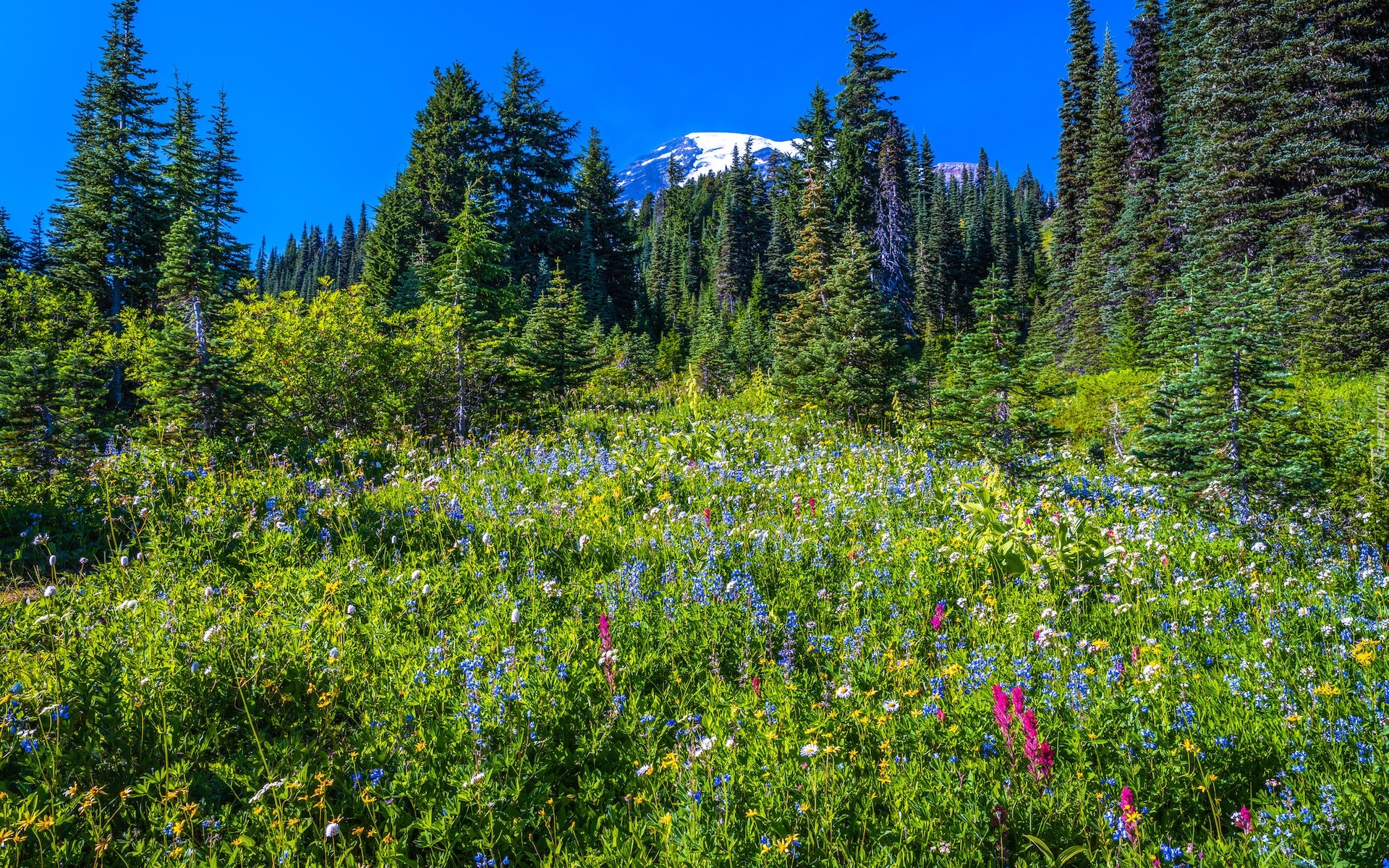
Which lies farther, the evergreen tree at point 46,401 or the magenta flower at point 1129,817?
the evergreen tree at point 46,401

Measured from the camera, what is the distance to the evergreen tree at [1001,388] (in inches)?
310


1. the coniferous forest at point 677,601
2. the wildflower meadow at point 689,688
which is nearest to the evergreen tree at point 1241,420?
the coniferous forest at point 677,601

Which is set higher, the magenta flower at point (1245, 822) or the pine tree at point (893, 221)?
the pine tree at point (893, 221)

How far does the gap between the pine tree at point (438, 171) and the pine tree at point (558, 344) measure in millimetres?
22769

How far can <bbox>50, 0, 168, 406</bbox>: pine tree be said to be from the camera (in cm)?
2364

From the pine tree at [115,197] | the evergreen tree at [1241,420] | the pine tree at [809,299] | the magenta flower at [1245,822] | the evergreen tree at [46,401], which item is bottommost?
the magenta flower at [1245,822]

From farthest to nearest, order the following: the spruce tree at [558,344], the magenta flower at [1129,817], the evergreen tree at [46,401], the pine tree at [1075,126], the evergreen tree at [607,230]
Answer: the pine tree at [1075,126]
the evergreen tree at [607,230]
the spruce tree at [558,344]
the evergreen tree at [46,401]
the magenta flower at [1129,817]

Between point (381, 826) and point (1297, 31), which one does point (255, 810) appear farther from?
point (1297, 31)

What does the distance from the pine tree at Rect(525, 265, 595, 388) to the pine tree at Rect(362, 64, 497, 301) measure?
22.8m

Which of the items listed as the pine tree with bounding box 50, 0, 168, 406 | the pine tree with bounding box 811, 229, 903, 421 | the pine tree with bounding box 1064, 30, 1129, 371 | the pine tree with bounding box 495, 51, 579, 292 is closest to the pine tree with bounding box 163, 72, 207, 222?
the pine tree with bounding box 50, 0, 168, 406

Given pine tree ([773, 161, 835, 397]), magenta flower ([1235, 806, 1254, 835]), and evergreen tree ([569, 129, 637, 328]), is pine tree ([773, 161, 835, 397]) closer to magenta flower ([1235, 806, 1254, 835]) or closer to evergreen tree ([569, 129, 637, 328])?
magenta flower ([1235, 806, 1254, 835])

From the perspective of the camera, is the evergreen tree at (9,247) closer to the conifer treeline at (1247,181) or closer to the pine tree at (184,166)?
the pine tree at (184,166)

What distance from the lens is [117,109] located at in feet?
86.5

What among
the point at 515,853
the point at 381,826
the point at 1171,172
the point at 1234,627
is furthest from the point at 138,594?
the point at 1171,172
